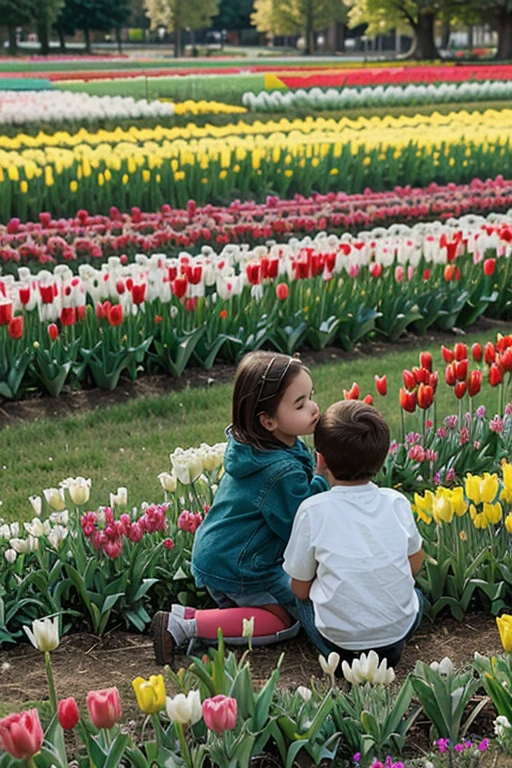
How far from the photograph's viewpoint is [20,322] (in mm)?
5695

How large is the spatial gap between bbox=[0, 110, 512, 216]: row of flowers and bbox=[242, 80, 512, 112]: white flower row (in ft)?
21.2

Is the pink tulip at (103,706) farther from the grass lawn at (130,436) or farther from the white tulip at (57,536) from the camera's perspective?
the grass lawn at (130,436)

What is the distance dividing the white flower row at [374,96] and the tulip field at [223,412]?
7.85 metres

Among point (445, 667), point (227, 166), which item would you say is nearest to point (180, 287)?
point (445, 667)

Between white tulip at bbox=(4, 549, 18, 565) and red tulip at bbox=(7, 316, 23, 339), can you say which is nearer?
white tulip at bbox=(4, 549, 18, 565)

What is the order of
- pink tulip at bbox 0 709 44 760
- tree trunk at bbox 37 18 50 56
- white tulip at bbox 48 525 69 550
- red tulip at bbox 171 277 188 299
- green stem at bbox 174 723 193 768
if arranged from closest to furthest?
pink tulip at bbox 0 709 44 760, green stem at bbox 174 723 193 768, white tulip at bbox 48 525 69 550, red tulip at bbox 171 277 188 299, tree trunk at bbox 37 18 50 56

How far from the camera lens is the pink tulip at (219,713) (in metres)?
2.31

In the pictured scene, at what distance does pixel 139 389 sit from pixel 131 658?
325cm

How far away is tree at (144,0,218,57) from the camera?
5622cm

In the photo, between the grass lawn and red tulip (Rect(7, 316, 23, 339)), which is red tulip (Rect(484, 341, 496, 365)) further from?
red tulip (Rect(7, 316, 23, 339))

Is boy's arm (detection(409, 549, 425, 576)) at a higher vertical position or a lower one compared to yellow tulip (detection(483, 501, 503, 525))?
lower

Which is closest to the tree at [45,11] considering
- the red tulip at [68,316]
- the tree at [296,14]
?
the tree at [296,14]

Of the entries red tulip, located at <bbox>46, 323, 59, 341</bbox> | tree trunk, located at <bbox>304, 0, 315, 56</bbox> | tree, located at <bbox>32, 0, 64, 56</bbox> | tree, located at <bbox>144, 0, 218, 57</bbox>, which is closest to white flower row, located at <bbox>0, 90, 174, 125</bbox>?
red tulip, located at <bbox>46, 323, 59, 341</bbox>

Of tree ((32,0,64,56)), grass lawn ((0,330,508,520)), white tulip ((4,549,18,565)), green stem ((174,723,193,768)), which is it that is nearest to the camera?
green stem ((174,723,193,768))
